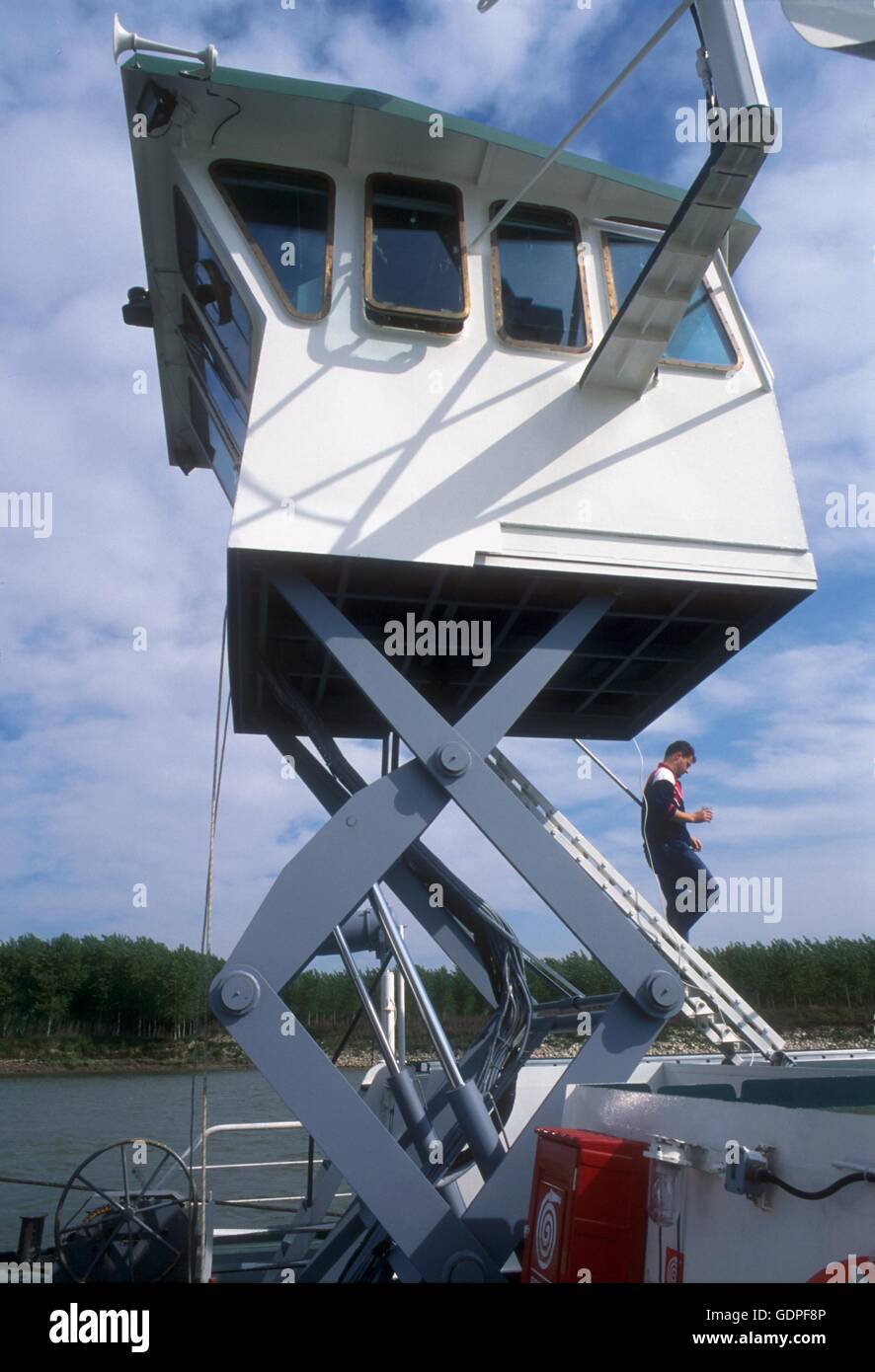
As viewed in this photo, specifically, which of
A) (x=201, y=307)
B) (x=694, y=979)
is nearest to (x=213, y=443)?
(x=201, y=307)

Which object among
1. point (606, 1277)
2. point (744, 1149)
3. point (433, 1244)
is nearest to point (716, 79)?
point (744, 1149)

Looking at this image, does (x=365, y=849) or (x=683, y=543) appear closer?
(x=365, y=849)

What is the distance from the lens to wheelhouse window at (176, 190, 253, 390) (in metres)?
6.56

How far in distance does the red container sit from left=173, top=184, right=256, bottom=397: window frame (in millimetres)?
4497

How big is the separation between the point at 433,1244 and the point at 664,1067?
1.81 meters

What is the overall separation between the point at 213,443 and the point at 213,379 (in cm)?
97

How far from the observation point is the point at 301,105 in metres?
6.33

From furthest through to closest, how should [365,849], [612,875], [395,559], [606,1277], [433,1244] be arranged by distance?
[612,875], [395,559], [365,849], [433,1244], [606,1277]

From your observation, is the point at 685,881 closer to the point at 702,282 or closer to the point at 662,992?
the point at 662,992

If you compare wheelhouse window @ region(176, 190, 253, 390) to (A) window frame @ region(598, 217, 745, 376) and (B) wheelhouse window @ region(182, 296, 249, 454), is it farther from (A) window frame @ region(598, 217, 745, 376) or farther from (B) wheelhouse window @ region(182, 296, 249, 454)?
(A) window frame @ region(598, 217, 745, 376)

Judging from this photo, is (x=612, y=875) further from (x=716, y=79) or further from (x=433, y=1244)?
(x=716, y=79)

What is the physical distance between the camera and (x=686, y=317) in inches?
270

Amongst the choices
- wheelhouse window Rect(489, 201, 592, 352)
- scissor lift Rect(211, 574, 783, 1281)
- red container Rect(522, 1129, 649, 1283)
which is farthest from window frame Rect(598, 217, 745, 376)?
red container Rect(522, 1129, 649, 1283)

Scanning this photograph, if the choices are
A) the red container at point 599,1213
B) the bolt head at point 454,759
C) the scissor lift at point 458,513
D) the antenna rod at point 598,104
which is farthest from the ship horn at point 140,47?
the red container at point 599,1213
